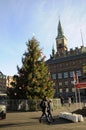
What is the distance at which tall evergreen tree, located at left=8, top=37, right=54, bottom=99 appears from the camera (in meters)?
35.9

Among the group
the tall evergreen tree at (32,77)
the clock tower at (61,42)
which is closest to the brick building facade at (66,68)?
the clock tower at (61,42)

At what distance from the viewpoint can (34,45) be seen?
1538 inches

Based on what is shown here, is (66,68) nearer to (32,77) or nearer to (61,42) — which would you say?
(61,42)

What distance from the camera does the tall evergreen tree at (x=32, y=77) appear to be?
118 feet

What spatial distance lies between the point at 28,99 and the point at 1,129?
20.0 meters

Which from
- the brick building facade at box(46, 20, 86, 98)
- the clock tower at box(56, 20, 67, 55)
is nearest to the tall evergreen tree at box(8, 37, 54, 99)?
the brick building facade at box(46, 20, 86, 98)

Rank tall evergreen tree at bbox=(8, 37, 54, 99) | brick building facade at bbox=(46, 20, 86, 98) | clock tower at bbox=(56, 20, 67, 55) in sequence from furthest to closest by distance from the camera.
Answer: clock tower at bbox=(56, 20, 67, 55) < brick building facade at bbox=(46, 20, 86, 98) < tall evergreen tree at bbox=(8, 37, 54, 99)

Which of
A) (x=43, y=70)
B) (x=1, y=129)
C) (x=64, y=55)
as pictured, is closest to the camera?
(x=1, y=129)

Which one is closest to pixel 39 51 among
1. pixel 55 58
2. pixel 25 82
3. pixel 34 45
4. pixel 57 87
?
pixel 34 45

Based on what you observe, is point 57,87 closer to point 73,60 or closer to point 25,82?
point 73,60

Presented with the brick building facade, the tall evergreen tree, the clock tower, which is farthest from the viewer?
the clock tower

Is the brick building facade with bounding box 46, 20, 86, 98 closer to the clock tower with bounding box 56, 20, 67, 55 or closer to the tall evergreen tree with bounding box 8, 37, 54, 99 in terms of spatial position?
the clock tower with bounding box 56, 20, 67, 55

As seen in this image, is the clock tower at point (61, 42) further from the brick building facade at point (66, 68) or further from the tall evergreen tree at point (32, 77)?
the tall evergreen tree at point (32, 77)

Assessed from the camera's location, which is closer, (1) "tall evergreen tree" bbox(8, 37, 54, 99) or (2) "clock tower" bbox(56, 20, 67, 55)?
(1) "tall evergreen tree" bbox(8, 37, 54, 99)
